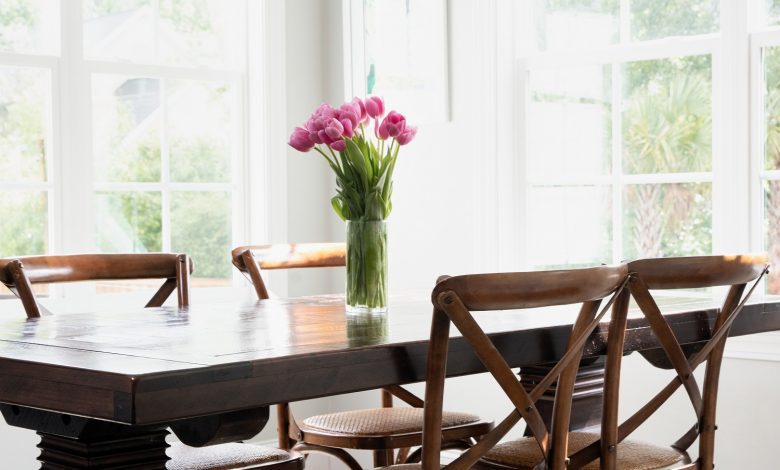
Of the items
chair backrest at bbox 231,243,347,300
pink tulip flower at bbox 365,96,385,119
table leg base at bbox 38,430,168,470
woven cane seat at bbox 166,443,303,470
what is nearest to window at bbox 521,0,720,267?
chair backrest at bbox 231,243,347,300

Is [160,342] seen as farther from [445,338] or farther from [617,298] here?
[617,298]

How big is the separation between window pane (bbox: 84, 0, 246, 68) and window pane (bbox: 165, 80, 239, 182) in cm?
12

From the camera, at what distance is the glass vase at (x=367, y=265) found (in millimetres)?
2611

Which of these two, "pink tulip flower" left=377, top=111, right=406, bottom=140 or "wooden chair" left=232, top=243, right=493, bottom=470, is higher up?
"pink tulip flower" left=377, top=111, right=406, bottom=140

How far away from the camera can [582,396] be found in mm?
2787

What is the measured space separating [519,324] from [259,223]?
107 inches

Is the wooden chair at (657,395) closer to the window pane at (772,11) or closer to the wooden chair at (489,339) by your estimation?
the wooden chair at (489,339)

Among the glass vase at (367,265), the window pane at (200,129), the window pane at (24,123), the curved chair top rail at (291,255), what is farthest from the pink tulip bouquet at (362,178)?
the window pane at (200,129)

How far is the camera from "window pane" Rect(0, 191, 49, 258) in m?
4.12

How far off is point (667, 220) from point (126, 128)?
2196 mm

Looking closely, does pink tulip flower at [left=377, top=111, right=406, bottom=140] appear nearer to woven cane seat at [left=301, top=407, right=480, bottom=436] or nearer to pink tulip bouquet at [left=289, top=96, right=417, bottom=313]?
pink tulip bouquet at [left=289, top=96, right=417, bottom=313]

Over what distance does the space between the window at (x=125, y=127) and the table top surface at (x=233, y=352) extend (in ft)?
5.53

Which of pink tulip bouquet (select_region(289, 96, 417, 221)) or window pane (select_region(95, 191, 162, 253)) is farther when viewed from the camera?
window pane (select_region(95, 191, 162, 253))

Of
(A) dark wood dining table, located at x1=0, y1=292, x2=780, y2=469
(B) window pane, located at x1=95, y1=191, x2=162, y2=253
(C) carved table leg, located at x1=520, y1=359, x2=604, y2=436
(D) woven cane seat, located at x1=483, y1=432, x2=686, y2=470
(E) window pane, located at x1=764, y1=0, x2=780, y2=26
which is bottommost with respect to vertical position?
(D) woven cane seat, located at x1=483, y1=432, x2=686, y2=470
